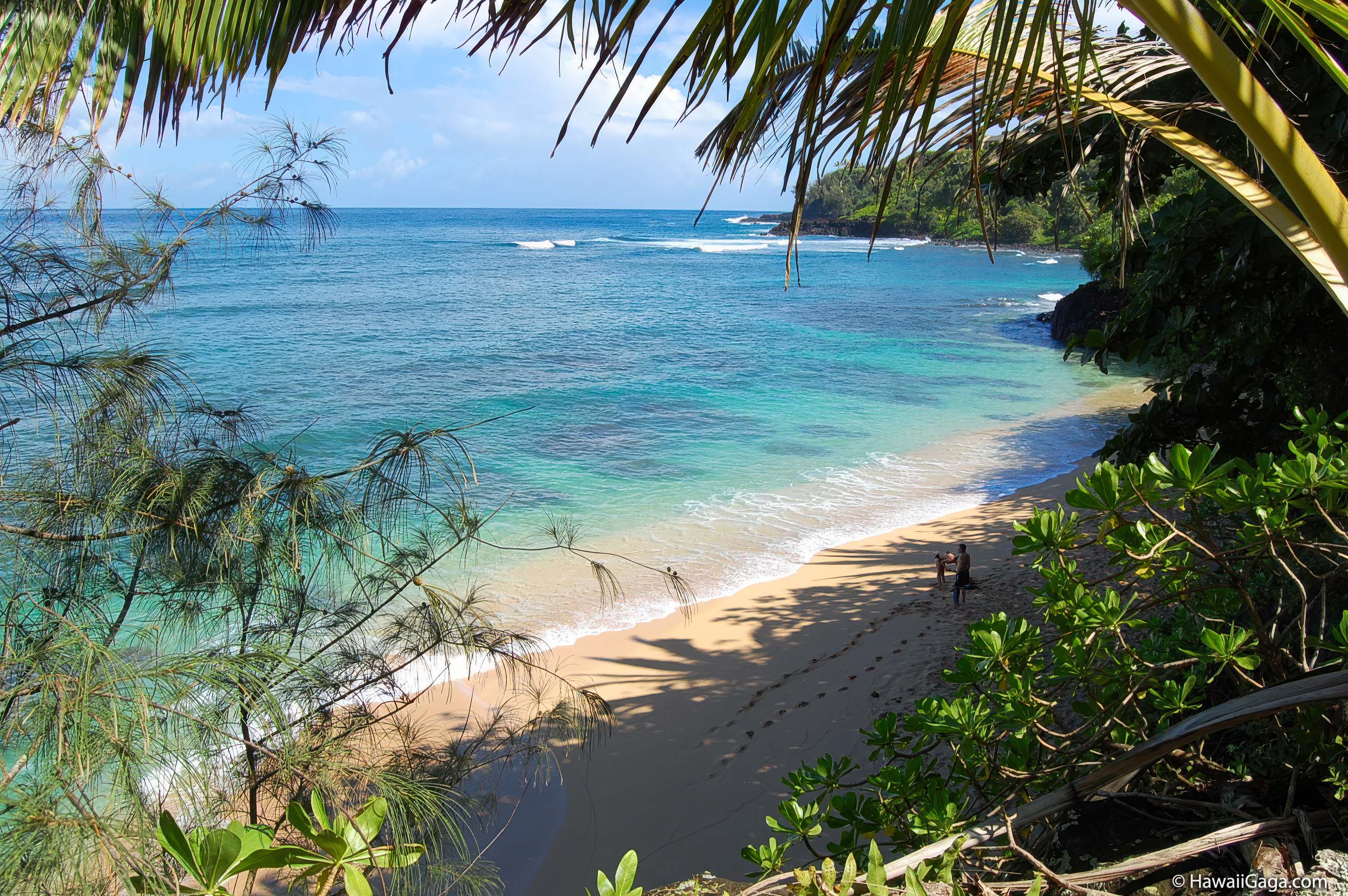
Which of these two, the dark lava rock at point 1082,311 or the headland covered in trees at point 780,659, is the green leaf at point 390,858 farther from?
the dark lava rock at point 1082,311

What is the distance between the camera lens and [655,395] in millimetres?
20375

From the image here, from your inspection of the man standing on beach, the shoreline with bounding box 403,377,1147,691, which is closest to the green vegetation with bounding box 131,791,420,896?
the shoreline with bounding box 403,377,1147,691

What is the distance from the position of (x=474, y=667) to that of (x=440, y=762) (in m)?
3.92

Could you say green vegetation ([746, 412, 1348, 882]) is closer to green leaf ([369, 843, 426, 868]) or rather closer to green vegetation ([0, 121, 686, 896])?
green leaf ([369, 843, 426, 868])

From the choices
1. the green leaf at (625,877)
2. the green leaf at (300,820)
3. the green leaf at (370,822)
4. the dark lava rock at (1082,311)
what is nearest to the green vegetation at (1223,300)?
the green leaf at (625,877)

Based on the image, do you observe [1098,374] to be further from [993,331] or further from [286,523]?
[286,523]

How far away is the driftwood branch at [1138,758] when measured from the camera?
1597 millimetres

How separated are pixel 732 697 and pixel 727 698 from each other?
49mm

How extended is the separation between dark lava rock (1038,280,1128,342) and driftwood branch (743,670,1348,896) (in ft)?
73.3

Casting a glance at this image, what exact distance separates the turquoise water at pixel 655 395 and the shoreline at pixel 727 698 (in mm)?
793

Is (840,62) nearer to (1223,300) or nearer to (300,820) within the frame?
(300,820)

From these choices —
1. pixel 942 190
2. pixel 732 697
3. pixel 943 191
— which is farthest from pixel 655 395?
pixel 942 190

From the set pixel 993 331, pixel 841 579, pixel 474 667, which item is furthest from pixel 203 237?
pixel 993 331

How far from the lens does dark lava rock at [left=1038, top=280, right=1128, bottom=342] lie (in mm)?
23328
